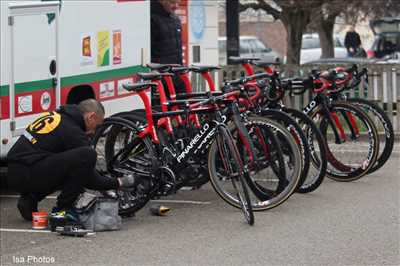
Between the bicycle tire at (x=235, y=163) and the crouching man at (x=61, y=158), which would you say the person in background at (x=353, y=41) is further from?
the crouching man at (x=61, y=158)

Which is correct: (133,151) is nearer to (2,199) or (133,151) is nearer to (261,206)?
(261,206)

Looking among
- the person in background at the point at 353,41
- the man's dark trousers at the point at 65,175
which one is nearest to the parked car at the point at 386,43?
the person in background at the point at 353,41

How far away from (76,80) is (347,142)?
2949 millimetres

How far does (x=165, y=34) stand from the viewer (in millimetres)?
11711

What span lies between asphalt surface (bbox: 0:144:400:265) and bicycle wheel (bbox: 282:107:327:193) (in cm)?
15

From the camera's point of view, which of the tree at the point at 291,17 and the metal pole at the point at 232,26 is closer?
the metal pole at the point at 232,26

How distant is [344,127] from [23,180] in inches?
137

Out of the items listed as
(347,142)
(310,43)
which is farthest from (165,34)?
(310,43)

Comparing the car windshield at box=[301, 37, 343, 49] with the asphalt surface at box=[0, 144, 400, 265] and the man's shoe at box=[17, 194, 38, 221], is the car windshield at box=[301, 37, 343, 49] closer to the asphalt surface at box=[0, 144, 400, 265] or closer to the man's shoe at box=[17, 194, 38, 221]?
the asphalt surface at box=[0, 144, 400, 265]

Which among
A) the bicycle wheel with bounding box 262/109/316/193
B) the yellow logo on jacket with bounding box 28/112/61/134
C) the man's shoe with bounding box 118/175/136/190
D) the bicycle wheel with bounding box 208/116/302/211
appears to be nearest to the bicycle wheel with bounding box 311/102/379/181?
the bicycle wheel with bounding box 262/109/316/193

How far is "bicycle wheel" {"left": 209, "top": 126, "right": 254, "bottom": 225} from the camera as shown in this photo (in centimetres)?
836

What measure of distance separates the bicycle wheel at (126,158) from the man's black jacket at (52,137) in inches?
24.5

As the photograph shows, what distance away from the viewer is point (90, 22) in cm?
1074

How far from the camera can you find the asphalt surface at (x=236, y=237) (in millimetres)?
7285
